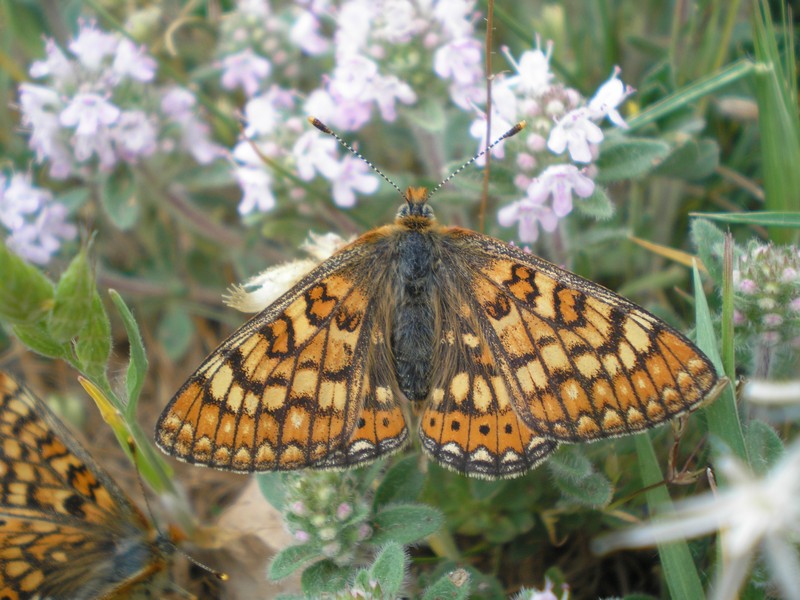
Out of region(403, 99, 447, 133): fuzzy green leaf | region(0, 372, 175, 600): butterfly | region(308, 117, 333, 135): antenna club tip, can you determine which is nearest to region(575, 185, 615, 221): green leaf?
region(403, 99, 447, 133): fuzzy green leaf

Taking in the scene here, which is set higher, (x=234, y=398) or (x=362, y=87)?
(x=362, y=87)

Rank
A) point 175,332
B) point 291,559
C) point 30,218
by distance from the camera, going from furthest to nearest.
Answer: point 175,332 → point 30,218 → point 291,559

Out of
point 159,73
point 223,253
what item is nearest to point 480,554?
point 223,253

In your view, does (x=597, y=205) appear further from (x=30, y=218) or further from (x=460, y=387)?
(x=30, y=218)

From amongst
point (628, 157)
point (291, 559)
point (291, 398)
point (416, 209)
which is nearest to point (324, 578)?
point (291, 559)

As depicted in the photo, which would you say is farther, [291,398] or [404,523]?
[404,523]

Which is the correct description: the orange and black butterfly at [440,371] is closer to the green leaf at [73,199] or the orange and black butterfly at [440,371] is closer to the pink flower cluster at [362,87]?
the pink flower cluster at [362,87]

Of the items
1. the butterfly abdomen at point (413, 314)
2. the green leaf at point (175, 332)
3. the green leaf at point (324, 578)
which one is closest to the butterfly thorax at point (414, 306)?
the butterfly abdomen at point (413, 314)
